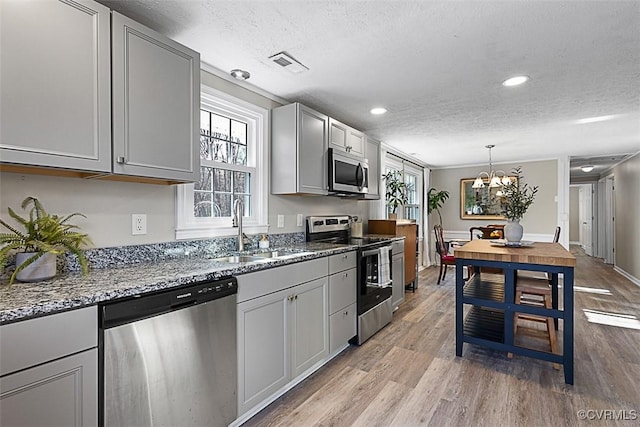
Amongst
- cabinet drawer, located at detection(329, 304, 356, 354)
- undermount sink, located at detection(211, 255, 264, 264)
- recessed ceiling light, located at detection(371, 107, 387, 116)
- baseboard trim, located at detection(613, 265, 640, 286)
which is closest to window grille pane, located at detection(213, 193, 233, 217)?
undermount sink, located at detection(211, 255, 264, 264)

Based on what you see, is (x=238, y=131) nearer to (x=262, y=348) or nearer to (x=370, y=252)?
(x=370, y=252)

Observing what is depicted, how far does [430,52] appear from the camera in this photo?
7.06 ft

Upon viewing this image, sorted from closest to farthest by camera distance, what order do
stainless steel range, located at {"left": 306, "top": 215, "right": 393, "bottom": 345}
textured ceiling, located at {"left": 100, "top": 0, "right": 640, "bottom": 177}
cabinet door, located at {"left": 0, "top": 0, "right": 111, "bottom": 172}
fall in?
cabinet door, located at {"left": 0, "top": 0, "right": 111, "bottom": 172} < textured ceiling, located at {"left": 100, "top": 0, "right": 640, "bottom": 177} < stainless steel range, located at {"left": 306, "top": 215, "right": 393, "bottom": 345}

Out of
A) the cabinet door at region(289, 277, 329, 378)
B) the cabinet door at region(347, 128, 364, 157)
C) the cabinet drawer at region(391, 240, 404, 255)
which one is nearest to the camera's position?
the cabinet door at region(289, 277, 329, 378)

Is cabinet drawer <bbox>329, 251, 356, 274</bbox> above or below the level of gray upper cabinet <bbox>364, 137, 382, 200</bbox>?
below

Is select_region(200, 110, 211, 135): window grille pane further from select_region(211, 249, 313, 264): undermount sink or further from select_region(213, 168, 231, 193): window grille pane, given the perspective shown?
select_region(211, 249, 313, 264): undermount sink

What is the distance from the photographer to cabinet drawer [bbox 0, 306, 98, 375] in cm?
100

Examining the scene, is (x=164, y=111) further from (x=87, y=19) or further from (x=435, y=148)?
(x=435, y=148)

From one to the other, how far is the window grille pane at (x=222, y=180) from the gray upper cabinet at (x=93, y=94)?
2.02ft

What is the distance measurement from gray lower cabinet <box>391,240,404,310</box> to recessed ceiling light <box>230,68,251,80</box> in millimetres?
2393

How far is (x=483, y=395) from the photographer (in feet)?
7.06

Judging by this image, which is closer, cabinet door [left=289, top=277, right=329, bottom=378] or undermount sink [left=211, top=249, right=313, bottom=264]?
cabinet door [left=289, top=277, right=329, bottom=378]

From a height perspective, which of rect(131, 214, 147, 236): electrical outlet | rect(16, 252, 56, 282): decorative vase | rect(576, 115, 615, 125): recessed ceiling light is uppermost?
rect(576, 115, 615, 125): recessed ceiling light

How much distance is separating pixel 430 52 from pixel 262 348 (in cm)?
218
